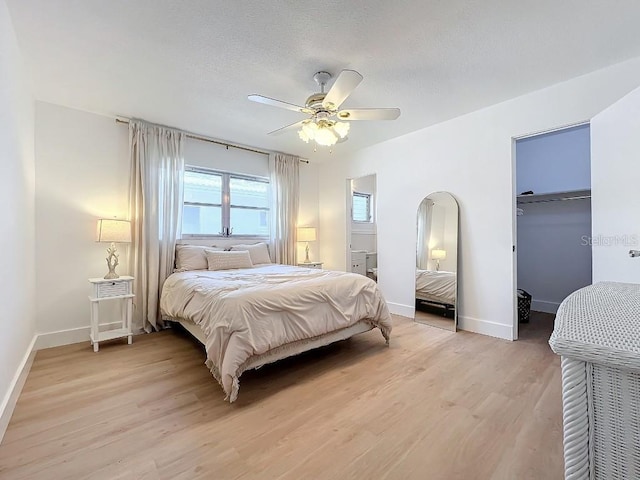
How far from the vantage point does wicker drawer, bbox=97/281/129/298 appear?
2.95 metres

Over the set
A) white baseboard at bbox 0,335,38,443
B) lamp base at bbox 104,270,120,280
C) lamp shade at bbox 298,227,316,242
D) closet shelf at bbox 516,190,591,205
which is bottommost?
white baseboard at bbox 0,335,38,443

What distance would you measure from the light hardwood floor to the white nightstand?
238 mm

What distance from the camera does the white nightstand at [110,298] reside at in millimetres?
2877

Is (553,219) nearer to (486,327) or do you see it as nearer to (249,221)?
(486,327)

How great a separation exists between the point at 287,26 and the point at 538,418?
2.96 meters

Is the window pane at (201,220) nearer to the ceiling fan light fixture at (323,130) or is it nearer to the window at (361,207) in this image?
the ceiling fan light fixture at (323,130)

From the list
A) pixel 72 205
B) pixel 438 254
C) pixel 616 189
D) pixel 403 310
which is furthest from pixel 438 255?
pixel 72 205

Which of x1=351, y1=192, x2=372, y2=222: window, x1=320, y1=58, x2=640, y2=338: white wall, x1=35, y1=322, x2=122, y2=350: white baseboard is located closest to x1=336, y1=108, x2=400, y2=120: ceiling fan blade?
x1=320, y1=58, x2=640, y2=338: white wall

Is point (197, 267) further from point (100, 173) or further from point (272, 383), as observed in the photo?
point (272, 383)

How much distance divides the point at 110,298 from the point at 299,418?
7.84ft

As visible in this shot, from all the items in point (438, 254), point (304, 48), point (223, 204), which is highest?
point (304, 48)

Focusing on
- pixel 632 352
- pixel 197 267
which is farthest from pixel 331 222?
pixel 632 352

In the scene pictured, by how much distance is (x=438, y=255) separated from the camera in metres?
3.68

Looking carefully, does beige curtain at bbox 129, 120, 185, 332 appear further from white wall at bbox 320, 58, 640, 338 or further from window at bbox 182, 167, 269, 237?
white wall at bbox 320, 58, 640, 338
